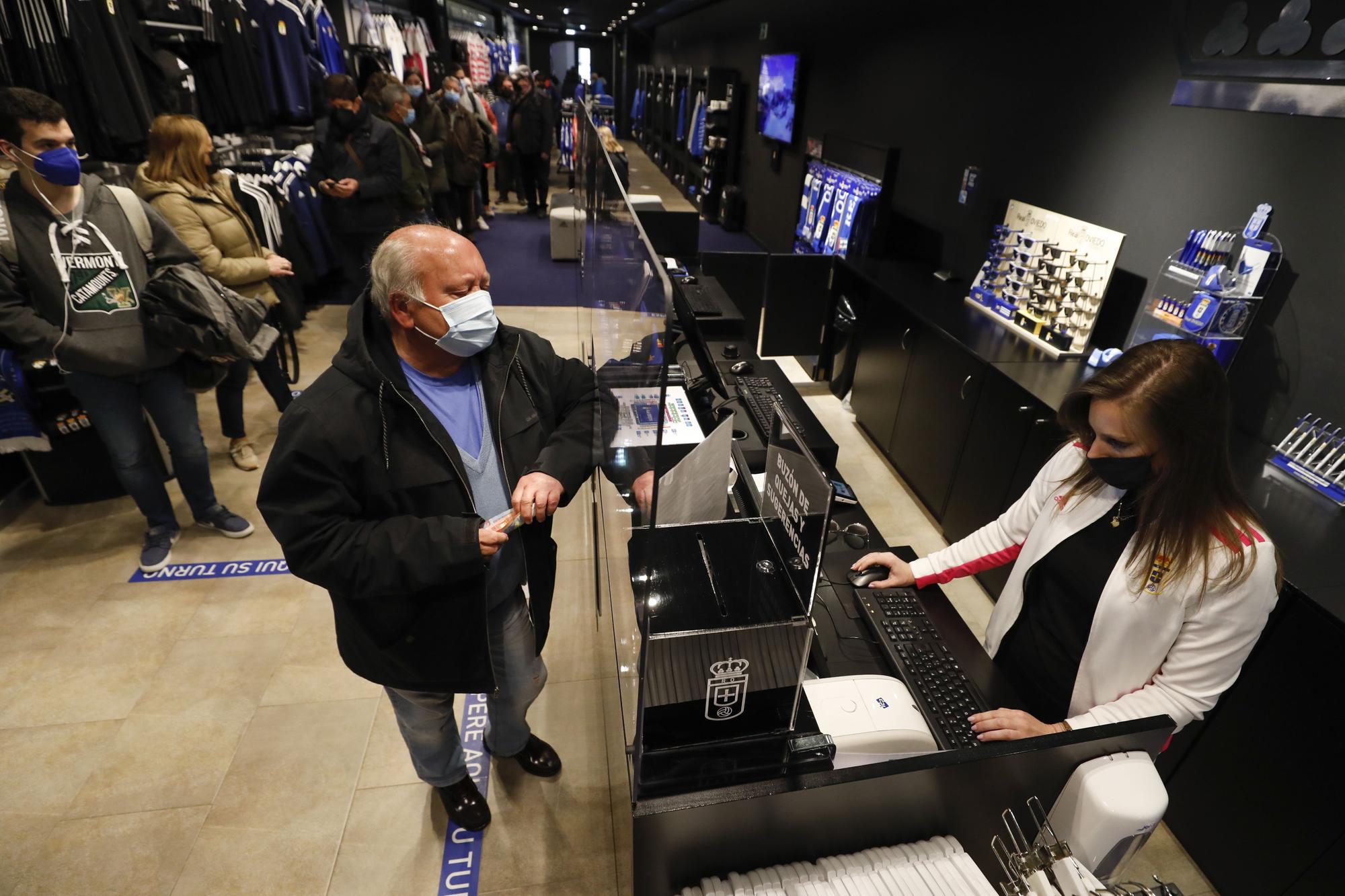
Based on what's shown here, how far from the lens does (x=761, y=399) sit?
281 centimetres

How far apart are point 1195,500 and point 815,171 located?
17.4ft

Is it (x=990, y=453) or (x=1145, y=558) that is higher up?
(x=1145, y=558)

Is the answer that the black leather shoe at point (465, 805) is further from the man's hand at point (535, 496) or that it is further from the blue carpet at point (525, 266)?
the blue carpet at point (525, 266)

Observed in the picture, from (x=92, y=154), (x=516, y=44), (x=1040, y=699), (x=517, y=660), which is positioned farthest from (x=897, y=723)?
(x=516, y=44)

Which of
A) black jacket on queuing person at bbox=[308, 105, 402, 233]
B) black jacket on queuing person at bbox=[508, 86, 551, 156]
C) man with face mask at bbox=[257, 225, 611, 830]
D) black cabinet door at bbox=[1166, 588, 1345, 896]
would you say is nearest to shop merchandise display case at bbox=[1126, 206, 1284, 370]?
black cabinet door at bbox=[1166, 588, 1345, 896]

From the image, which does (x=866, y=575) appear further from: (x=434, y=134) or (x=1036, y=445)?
(x=434, y=134)

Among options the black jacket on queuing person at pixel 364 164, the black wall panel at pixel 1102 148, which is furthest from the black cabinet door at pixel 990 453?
the black jacket on queuing person at pixel 364 164

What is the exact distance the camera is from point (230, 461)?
140 inches

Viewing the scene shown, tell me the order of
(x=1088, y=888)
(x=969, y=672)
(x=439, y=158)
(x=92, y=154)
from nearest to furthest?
(x=1088, y=888), (x=969, y=672), (x=92, y=154), (x=439, y=158)

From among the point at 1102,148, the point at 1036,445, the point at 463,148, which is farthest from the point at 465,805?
Result: the point at 463,148

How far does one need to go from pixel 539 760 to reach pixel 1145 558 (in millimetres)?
1813

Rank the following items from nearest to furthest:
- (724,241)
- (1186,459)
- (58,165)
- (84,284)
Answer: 1. (1186,459)
2. (58,165)
3. (84,284)
4. (724,241)

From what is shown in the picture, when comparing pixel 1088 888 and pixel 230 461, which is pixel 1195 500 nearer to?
pixel 1088 888

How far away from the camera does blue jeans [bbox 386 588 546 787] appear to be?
1.71 metres
